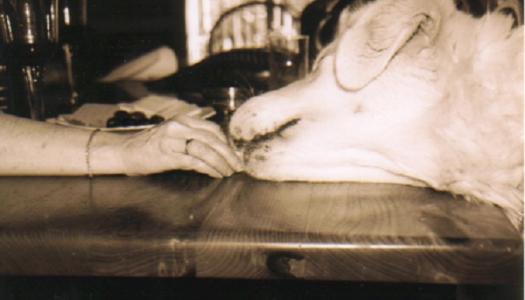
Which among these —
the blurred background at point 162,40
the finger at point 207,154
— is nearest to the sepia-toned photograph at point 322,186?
the finger at point 207,154

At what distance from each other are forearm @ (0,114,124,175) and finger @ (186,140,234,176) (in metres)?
0.13

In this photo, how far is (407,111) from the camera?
71 cm

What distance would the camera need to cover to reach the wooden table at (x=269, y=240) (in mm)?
514

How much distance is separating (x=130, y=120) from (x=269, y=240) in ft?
2.15

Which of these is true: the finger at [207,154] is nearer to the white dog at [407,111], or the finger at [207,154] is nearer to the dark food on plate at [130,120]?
the white dog at [407,111]

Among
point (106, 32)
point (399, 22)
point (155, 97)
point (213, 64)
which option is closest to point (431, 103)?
point (399, 22)

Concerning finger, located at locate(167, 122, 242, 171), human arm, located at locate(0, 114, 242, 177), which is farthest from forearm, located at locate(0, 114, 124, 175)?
finger, located at locate(167, 122, 242, 171)

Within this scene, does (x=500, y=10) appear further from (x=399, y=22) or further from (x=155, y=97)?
(x=155, y=97)

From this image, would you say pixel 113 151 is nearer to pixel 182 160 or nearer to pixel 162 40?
pixel 182 160

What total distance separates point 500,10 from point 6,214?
2.40 feet

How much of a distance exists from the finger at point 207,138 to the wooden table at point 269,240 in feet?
0.40

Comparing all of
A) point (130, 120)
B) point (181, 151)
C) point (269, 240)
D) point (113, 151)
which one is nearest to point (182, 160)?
point (181, 151)

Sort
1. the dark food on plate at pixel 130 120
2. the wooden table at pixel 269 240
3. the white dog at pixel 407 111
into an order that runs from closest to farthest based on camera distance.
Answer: the wooden table at pixel 269 240 → the white dog at pixel 407 111 → the dark food on plate at pixel 130 120

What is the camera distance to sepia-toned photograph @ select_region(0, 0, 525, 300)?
526mm
